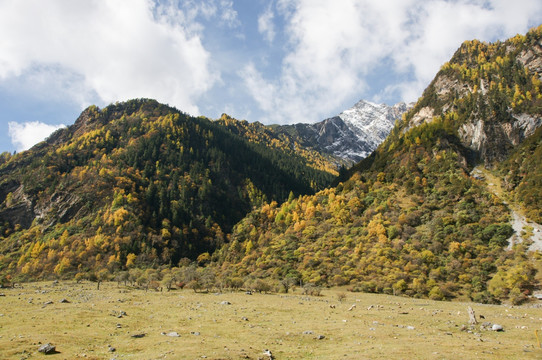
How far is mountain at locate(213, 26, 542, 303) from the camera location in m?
68.4

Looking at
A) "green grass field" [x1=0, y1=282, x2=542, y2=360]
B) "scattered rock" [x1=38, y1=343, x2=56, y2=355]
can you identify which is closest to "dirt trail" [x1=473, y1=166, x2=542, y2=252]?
"green grass field" [x1=0, y1=282, x2=542, y2=360]

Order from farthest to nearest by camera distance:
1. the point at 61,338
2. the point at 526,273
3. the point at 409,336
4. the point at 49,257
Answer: the point at 49,257
the point at 526,273
the point at 409,336
the point at 61,338

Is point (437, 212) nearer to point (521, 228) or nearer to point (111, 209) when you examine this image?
point (521, 228)

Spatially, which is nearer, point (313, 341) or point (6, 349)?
point (6, 349)

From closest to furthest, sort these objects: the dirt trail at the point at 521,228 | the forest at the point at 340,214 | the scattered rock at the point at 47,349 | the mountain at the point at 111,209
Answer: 1. the scattered rock at the point at 47,349
2. the dirt trail at the point at 521,228
3. the forest at the point at 340,214
4. the mountain at the point at 111,209

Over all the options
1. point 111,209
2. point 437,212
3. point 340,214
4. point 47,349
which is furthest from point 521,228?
point 111,209

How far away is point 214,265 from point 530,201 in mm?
105209

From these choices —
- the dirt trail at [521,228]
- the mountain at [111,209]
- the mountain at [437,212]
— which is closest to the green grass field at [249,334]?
the mountain at [437,212]

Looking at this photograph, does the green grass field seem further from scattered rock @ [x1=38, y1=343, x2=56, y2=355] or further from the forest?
the forest

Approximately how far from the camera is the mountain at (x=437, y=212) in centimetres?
6838

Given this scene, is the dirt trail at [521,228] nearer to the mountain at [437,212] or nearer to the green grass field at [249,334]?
the mountain at [437,212]

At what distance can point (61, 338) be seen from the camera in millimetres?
20562

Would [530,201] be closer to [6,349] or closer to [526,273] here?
[526,273]

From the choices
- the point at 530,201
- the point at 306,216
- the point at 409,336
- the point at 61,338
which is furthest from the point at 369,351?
the point at 306,216
